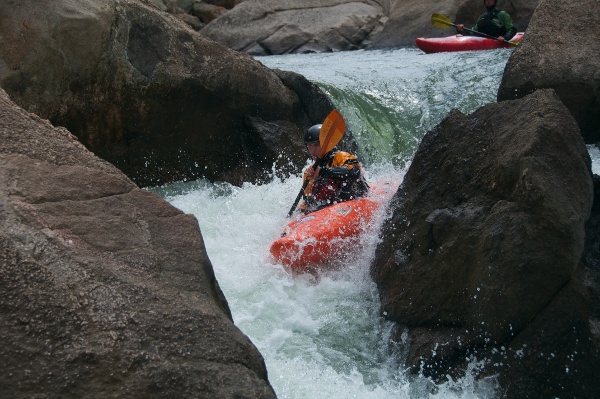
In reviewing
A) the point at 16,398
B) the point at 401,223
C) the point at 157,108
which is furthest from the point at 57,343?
the point at 157,108

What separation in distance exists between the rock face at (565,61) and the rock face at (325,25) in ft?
24.9

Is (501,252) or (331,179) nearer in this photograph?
(501,252)

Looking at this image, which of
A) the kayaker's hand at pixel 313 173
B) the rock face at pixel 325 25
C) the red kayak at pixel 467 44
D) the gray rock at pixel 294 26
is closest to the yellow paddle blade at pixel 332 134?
the kayaker's hand at pixel 313 173

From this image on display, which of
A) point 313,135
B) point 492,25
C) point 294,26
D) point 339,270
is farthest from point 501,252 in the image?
point 294,26

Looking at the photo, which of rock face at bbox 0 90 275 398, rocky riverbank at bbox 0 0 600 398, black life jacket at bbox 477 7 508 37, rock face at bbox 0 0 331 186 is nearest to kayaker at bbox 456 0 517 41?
black life jacket at bbox 477 7 508 37

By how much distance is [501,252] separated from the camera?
3.31 m

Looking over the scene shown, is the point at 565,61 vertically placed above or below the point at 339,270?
above

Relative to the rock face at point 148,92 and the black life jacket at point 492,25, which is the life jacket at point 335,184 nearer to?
the rock face at point 148,92

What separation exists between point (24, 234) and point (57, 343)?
0.39 meters

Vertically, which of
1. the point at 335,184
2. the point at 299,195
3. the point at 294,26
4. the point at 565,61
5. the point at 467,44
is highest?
the point at 565,61

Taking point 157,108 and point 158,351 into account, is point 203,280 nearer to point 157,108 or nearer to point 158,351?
point 158,351

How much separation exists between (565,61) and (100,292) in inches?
220

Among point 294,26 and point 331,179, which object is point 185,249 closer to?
point 331,179

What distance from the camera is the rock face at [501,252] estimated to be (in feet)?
10.6
